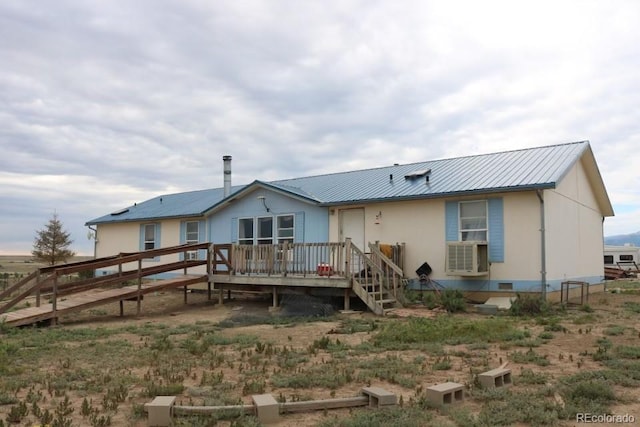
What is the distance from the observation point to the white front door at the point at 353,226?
17.1 metres

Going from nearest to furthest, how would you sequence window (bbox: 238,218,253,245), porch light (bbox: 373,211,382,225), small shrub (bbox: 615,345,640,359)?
small shrub (bbox: 615,345,640,359) → porch light (bbox: 373,211,382,225) → window (bbox: 238,218,253,245)

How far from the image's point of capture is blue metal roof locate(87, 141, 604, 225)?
47.2ft

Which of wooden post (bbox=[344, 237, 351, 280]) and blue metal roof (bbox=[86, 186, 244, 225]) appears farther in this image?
blue metal roof (bbox=[86, 186, 244, 225])

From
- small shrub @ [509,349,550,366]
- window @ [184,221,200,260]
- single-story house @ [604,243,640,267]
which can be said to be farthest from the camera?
single-story house @ [604,243,640,267]

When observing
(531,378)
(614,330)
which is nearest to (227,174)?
(614,330)

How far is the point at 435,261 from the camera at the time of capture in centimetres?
1544

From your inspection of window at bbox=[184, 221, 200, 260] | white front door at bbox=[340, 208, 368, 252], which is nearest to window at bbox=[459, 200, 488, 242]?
white front door at bbox=[340, 208, 368, 252]

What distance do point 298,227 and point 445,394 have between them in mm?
13209

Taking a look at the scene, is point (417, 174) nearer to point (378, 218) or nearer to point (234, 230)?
point (378, 218)

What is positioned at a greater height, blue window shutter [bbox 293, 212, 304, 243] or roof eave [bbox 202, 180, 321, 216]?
roof eave [bbox 202, 180, 321, 216]

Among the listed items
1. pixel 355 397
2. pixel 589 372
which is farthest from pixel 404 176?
pixel 355 397

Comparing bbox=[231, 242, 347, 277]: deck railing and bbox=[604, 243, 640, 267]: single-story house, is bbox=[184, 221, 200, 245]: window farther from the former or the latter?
bbox=[604, 243, 640, 267]: single-story house

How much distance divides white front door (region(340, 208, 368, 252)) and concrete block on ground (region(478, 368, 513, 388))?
35.1 ft

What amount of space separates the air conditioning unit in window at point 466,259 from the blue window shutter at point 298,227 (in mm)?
5708
